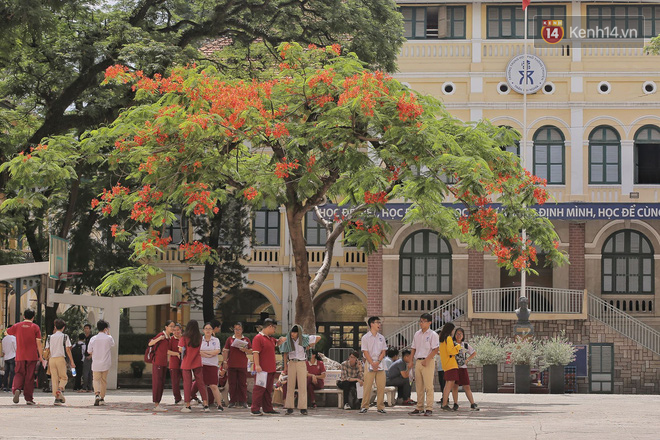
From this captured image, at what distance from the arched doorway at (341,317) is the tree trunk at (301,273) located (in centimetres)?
1908

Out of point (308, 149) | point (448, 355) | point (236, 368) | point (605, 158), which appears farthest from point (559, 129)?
point (236, 368)

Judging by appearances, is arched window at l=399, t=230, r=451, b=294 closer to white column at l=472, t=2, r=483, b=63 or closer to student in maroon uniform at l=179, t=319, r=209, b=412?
white column at l=472, t=2, r=483, b=63

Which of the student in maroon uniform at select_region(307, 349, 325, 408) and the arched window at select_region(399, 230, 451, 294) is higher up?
the arched window at select_region(399, 230, 451, 294)

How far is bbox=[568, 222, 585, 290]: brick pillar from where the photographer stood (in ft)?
122

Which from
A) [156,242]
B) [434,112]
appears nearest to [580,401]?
[434,112]

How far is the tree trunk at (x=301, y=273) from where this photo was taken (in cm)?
2069

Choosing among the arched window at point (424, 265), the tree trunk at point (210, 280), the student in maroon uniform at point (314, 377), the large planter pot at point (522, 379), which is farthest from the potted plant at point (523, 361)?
the tree trunk at point (210, 280)

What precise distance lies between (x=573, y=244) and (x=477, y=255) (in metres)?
3.02

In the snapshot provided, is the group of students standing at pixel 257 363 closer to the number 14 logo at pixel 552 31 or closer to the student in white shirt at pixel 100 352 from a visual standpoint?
the student in white shirt at pixel 100 352

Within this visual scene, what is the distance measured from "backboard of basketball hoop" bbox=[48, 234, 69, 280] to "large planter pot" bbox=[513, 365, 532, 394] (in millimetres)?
10699

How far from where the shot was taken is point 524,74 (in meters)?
37.1

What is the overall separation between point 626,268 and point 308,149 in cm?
2081

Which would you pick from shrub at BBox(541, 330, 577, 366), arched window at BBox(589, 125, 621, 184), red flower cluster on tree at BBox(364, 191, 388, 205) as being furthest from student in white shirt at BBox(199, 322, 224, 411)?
arched window at BBox(589, 125, 621, 184)

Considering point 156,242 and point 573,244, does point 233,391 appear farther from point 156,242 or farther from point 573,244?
point 573,244
